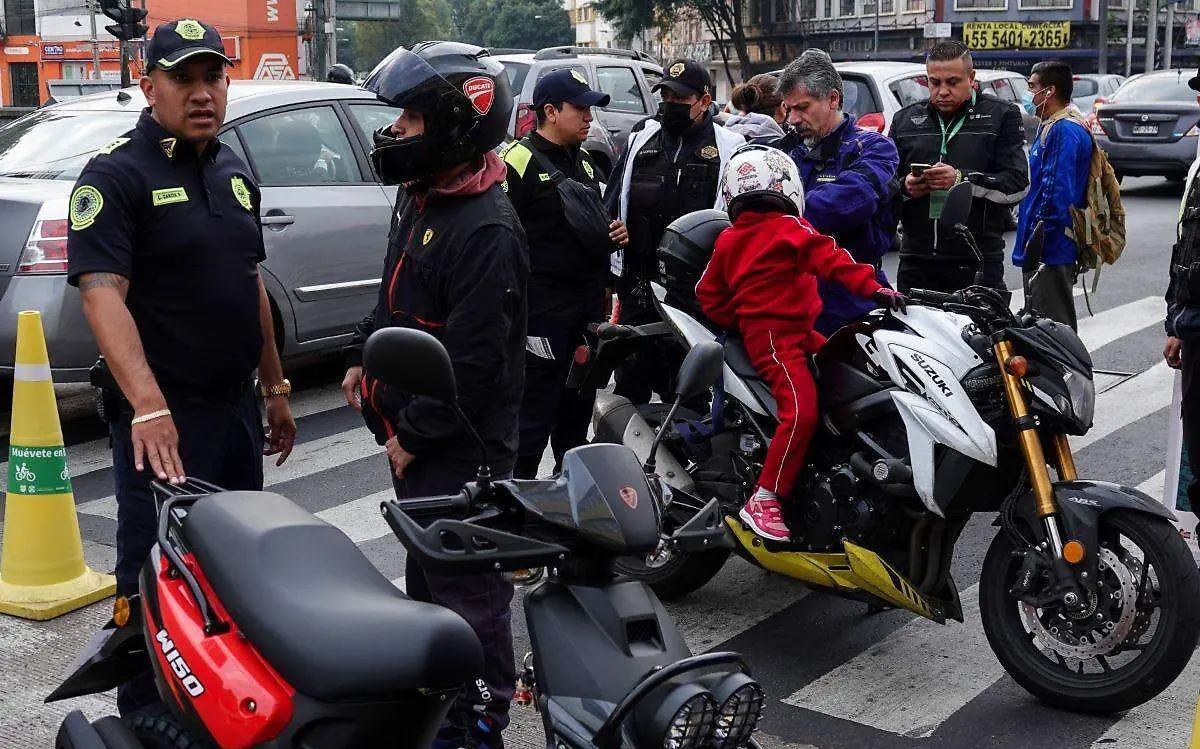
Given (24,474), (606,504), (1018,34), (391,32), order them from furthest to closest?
(391,32), (1018,34), (24,474), (606,504)

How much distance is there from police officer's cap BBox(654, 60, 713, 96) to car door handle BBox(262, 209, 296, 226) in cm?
249

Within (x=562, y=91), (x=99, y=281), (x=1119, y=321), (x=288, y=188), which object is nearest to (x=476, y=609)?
(x=99, y=281)

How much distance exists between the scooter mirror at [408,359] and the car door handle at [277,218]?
5.52 metres

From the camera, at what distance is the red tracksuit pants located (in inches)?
185

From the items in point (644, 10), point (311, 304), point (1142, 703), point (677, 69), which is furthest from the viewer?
point (644, 10)

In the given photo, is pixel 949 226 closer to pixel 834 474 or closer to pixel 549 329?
pixel 834 474

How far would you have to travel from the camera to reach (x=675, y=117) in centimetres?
640

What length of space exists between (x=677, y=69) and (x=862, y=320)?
2156 millimetres

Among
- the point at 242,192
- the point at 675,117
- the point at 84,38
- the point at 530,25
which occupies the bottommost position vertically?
the point at 242,192

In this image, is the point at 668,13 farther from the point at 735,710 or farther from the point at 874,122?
the point at 735,710

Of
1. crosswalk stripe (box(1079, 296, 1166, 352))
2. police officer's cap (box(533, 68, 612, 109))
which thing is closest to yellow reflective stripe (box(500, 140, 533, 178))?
police officer's cap (box(533, 68, 612, 109))

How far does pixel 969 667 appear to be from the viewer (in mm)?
4750

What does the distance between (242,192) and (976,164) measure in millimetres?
4230

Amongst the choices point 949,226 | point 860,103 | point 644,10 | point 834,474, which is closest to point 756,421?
point 834,474
